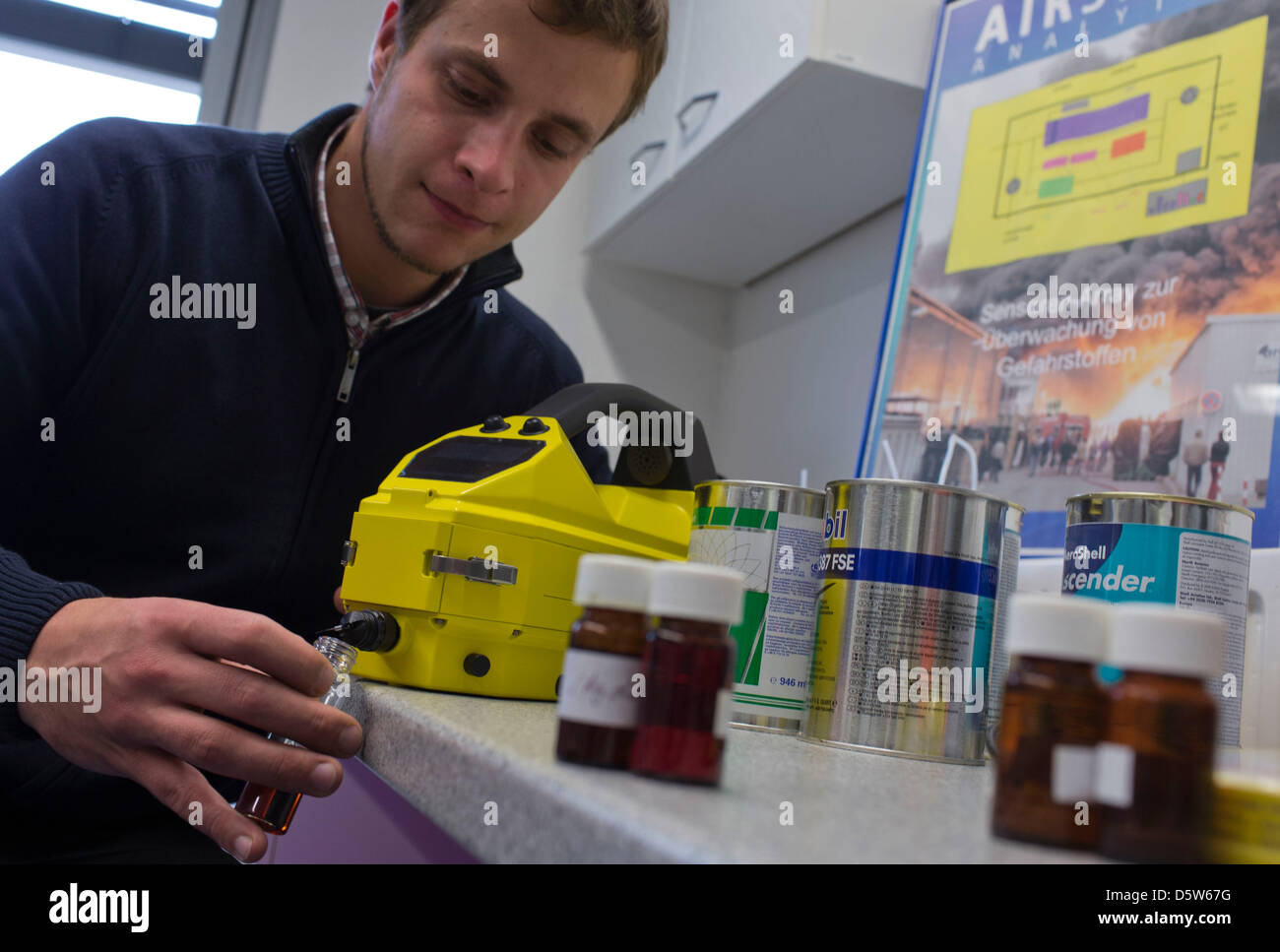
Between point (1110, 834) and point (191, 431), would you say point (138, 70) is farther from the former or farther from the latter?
point (1110, 834)

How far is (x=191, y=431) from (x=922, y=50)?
1.18 metres

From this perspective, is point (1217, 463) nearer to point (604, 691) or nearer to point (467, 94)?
point (604, 691)

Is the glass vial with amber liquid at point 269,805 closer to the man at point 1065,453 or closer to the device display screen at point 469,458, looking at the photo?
the device display screen at point 469,458

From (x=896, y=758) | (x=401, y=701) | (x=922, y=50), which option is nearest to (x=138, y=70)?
(x=922, y=50)

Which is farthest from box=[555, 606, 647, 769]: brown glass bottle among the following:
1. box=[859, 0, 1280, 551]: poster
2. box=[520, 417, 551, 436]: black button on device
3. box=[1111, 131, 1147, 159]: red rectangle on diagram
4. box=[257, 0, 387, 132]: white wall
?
box=[257, 0, 387, 132]: white wall

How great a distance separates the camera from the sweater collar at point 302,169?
1188 mm

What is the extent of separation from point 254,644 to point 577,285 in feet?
6.26

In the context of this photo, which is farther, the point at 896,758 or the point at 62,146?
the point at 62,146

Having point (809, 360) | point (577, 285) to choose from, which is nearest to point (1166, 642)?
point (809, 360)

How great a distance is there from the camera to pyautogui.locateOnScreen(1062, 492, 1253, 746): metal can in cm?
65

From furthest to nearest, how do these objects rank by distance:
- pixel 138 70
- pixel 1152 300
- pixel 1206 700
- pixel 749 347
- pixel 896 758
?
pixel 749 347 < pixel 138 70 < pixel 1152 300 < pixel 896 758 < pixel 1206 700

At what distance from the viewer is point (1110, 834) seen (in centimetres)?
39

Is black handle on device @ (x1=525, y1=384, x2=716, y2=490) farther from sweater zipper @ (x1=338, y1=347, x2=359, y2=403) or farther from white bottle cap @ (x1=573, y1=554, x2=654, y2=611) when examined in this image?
white bottle cap @ (x1=573, y1=554, x2=654, y2=611)

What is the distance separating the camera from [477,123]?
3.66 ft
